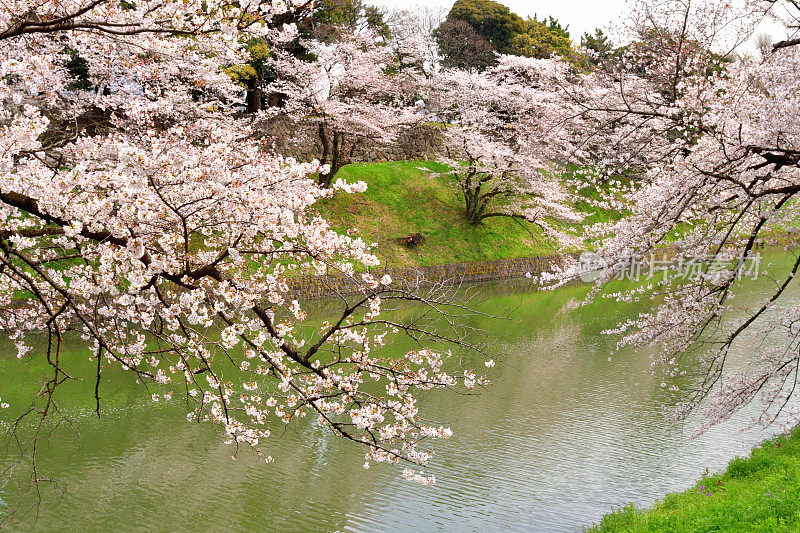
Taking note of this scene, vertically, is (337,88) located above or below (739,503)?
above

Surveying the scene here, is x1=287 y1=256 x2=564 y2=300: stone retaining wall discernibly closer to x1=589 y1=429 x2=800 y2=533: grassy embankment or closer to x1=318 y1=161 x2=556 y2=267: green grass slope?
x1=318 y1=161 x2=556 y2=267: green grass slope

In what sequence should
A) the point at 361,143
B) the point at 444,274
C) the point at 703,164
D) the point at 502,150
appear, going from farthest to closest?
the point at 361,143
the point at 502,150
the point at 444,274
the point at 703,164

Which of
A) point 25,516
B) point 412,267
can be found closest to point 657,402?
point 25,516

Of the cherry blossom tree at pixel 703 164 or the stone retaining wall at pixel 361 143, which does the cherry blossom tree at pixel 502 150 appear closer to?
the stone retaining wall at pixel 361 143

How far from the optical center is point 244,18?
3.46 m

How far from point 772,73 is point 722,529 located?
409 centimetres

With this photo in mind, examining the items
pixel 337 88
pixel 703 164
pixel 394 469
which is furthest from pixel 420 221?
pixel 703 164

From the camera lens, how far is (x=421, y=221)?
2205 centimetres

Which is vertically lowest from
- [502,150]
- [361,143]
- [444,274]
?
[444,274]

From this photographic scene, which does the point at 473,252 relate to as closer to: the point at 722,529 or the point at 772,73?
the point at 772,73

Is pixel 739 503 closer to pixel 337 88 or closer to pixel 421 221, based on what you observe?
pixel 337 88

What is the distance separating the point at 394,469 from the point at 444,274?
12.5 metres

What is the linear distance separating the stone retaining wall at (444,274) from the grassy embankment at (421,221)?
0.39 metres

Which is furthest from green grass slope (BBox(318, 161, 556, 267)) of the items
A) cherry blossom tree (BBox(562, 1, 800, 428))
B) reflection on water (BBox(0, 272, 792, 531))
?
cherry blossom tree (BBox(562, 1, 800, 428))
